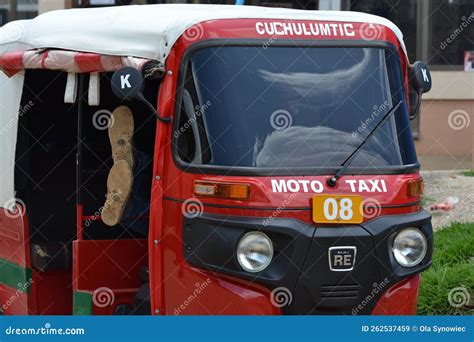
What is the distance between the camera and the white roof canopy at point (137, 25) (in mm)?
6207

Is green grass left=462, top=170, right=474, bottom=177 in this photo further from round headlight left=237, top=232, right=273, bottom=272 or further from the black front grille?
round headlight left=237, top=232, right=273, bottom=272

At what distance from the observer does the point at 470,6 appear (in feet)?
55.3

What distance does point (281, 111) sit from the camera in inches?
242

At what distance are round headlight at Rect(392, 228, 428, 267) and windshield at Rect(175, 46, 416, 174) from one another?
0.42 metres

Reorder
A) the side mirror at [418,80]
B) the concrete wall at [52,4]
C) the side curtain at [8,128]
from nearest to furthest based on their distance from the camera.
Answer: the side mirror at [418,80] → the side curtain at [8,128] → the concrete wall at [52,4]

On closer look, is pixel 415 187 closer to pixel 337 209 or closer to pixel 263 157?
pixel 337 209

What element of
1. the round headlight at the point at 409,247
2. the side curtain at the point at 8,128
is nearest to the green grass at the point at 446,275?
the round headlight at the point at 409,247

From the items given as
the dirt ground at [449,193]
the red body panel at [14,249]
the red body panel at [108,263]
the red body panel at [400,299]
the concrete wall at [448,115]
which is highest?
the red body panel at [400,299]

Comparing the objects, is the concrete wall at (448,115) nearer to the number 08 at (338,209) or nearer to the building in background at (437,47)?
the building in background at (437,47)

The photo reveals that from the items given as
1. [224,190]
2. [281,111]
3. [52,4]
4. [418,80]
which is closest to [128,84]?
[224,190]

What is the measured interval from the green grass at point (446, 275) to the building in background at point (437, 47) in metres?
7.13

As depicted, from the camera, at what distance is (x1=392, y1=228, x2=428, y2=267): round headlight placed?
6.14 metres

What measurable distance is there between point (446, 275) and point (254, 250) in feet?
9.91

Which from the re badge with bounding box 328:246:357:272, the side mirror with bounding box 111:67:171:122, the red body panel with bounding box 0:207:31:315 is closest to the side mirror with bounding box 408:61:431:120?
the re badge with bounding box 328:246:357:272
